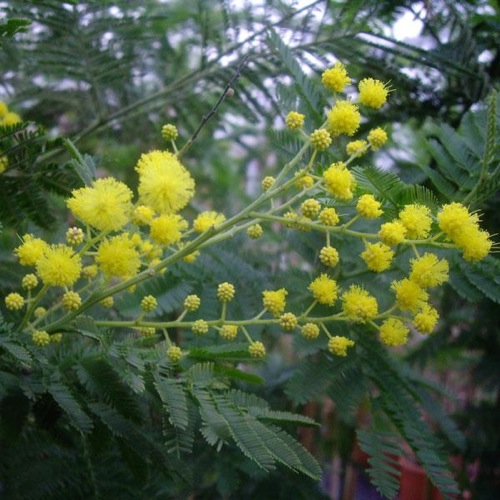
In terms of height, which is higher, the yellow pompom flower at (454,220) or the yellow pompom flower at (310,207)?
the yellow pompom flower at (310,207)

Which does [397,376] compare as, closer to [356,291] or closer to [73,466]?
[356,291]

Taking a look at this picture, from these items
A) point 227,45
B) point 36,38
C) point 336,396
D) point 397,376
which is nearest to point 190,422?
point 336,396

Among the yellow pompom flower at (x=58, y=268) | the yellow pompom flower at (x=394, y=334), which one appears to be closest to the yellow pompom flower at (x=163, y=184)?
the yellow pompom flower at (x=58, y=268)

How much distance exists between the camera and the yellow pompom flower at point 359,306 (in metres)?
1.01

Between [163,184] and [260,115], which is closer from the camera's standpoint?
[163,184]

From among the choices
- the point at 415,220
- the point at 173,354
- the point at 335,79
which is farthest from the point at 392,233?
the point at 173,354

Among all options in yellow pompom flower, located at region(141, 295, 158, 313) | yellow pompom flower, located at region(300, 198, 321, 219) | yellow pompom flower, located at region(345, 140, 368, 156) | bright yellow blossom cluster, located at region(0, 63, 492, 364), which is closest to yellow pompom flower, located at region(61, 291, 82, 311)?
bright yellow blossom cluster, located at region(0, 63, 492, 364)

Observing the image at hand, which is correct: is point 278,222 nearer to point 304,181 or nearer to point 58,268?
point 304,181

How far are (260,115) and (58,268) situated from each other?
955 millimetres

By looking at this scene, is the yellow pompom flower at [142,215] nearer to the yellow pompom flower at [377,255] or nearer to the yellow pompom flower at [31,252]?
the yellow pompom flower at [31,252]

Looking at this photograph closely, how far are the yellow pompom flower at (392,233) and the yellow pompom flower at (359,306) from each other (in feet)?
0.36

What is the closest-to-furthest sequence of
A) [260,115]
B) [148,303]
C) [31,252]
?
[31,252] < [148,303] < [260,115]

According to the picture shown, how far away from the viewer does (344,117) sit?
941 mm

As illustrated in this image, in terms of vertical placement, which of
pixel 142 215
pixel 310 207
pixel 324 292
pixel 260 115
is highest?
pixel 260 115
